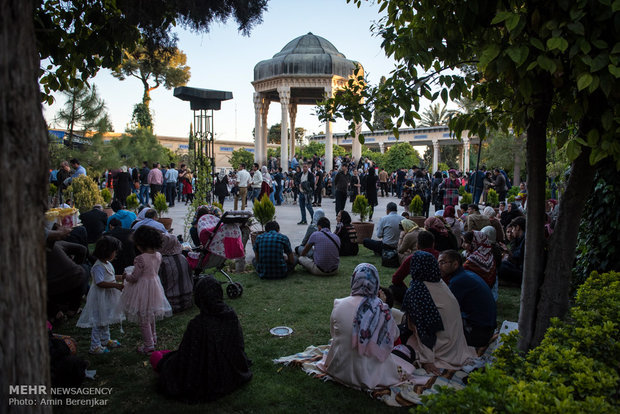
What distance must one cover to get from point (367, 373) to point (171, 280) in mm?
2941

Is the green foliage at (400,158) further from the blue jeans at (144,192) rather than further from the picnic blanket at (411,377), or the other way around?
the picnic blanket at (411,377)

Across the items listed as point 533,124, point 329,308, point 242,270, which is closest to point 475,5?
point 533,124

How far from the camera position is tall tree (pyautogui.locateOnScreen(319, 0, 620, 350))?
9.25 feet

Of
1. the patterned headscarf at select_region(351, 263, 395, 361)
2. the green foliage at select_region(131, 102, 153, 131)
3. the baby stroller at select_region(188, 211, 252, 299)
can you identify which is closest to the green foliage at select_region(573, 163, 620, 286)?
the patterned headscarf at select_region(351, 263, 395, 361)

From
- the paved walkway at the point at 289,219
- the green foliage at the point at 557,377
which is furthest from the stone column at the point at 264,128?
the green foliage at the point at 557,377

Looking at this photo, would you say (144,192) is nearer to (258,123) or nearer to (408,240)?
(258,123)

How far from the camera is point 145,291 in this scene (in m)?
4.56

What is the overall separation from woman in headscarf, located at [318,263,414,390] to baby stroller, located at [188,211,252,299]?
284cm

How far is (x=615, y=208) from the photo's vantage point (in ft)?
17.1

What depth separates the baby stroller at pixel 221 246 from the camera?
661cm

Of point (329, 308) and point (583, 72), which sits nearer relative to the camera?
point (583, 72)

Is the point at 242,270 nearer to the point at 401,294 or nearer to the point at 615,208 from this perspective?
the point at 401,294

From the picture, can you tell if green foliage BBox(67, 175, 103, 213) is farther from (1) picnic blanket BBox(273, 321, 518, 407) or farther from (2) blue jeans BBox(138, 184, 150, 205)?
(1) picnic blanket BBox(273, 321, 518, 407)

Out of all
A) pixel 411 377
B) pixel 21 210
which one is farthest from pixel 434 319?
pixel 21 210
